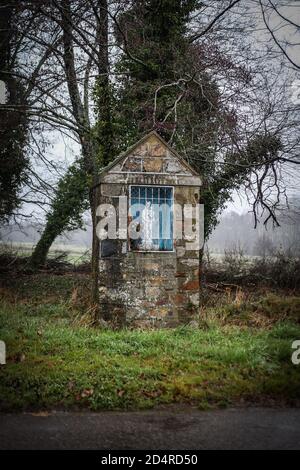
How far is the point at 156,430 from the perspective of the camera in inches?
191

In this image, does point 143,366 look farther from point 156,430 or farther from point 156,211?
point 156,211

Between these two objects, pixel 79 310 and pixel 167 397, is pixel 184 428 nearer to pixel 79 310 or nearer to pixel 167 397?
pixel 167 397

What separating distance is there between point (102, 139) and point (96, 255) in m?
Answer: 4.57

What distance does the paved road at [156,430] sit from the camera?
4496mm

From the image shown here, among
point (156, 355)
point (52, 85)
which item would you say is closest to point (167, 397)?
point (156, 355)

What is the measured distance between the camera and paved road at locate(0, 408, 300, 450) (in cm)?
450

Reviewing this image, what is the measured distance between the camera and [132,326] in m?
9.25

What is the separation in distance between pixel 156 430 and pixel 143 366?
70.3 inches

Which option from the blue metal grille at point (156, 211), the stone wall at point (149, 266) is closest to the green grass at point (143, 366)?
Result: the stone wall at point (149, 266)

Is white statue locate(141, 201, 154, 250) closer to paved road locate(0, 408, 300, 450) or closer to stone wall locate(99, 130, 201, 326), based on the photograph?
stone wall locate(99, 130, 201, 326)

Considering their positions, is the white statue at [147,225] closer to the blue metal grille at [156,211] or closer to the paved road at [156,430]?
the blue metal grille at [156,211]

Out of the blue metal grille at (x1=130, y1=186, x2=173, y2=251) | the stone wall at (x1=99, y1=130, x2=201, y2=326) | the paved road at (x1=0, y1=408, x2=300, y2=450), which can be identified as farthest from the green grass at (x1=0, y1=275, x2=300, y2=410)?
the blue metal grille at (x1=130, y1=186, x2=173, y2=251)

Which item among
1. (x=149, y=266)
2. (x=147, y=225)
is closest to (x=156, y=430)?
(x=149, y=266)

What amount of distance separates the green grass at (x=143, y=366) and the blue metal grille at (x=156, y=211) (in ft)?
5.97
